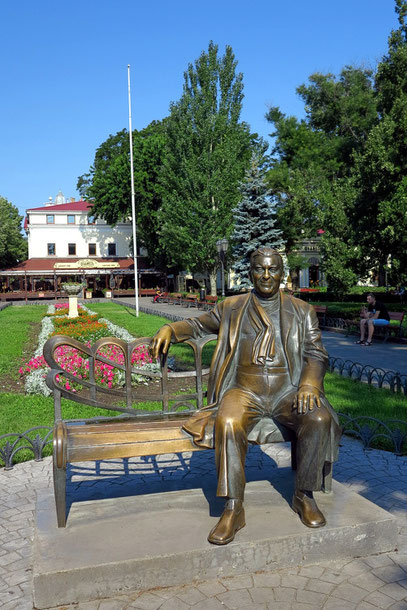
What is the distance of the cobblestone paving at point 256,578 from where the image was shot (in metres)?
2.98

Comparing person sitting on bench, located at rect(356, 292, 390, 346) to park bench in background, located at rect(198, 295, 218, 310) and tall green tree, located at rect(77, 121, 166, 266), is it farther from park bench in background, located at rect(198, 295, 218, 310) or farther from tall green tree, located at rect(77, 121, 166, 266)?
tall green tree, located at rect(77, 121, 166, 266)

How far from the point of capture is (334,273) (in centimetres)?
2094

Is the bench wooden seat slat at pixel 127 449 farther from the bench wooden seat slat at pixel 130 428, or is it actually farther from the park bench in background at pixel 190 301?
the park bench in background at pixel 190 301

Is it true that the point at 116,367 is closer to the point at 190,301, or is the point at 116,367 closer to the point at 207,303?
the point at 207,303

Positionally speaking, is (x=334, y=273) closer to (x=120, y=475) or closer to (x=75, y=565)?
(x=120, y=475)

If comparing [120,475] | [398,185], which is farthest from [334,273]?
[120,475]

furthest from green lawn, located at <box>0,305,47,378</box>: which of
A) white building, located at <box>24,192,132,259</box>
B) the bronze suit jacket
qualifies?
white building, located at <box>24,192,132,259</box>

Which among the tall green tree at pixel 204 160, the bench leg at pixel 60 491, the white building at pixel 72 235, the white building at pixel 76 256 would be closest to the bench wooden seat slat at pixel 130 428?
the bench leg at pixel 60 491

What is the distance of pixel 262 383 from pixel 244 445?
530 mm

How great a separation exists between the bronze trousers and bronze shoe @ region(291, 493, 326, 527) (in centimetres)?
14

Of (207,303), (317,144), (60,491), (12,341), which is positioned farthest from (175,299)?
(60,491)

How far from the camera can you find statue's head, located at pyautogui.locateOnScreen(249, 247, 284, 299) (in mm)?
3846

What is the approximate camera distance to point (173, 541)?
3.31 metres

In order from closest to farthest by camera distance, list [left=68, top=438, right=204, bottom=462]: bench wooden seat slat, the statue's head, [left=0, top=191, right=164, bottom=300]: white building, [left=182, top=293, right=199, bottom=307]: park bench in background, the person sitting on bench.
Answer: [left=68, top=438, right=204, bottom=462]: bench wooden seat slat → the statue's head → the person sitting on bench → [left=182, top=293, right=199, bottom=307]: park bench in background → [left=0, top=191, right=164, bottom=300]: white building
